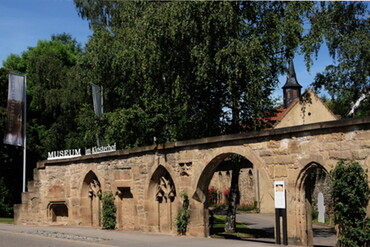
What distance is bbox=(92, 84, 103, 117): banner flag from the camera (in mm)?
27422

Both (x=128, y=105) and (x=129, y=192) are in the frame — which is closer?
(x=129, y=192)

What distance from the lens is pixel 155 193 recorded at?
57.1ft

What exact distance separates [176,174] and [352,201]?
6112mm

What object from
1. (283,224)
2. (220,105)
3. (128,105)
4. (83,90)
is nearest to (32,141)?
(83,90)

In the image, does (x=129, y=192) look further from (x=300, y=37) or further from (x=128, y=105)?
(x=128, y=105)

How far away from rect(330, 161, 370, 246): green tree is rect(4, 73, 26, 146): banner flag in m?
19.3

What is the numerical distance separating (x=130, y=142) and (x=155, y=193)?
780 cm

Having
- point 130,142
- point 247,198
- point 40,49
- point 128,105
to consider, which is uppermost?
point 40,49

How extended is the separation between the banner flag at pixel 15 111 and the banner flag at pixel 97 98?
3455 millimetres

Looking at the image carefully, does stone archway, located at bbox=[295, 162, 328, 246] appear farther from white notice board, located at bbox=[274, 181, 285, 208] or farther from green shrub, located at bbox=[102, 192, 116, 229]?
green shrub, located at bbox=[102, 192, 116, 229]

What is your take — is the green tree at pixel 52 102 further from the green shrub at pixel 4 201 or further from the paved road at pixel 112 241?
the paved road at pixel 112 241

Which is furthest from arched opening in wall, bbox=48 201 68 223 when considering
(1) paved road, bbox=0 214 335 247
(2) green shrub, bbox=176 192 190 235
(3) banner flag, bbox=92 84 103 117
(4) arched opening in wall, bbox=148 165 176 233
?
(2) green shrub, bbox=176 192 190 235

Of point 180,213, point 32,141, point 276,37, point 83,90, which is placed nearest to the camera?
point 180,213

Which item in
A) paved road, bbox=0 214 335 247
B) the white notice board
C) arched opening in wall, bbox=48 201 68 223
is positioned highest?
the white notice board
